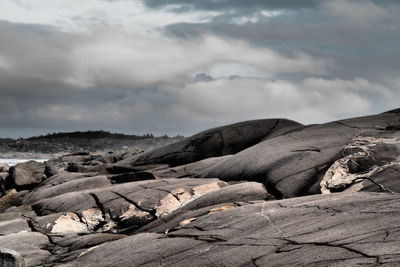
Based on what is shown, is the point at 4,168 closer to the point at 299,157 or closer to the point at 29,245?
the point at 29,245

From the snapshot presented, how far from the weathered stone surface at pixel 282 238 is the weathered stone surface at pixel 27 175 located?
1285 centimetres

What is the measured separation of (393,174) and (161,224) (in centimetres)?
434

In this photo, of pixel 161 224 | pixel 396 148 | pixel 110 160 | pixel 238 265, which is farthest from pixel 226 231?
pixel 110 160

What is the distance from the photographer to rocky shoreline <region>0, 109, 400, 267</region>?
6477mm

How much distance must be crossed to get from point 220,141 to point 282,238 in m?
13.9

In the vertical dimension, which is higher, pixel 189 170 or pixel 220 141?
pixel 220 141

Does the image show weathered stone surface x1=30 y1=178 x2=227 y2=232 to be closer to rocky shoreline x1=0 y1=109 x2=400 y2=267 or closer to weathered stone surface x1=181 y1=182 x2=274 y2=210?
rocky shoreline x1=0 y1=109 x2=400 y2=267

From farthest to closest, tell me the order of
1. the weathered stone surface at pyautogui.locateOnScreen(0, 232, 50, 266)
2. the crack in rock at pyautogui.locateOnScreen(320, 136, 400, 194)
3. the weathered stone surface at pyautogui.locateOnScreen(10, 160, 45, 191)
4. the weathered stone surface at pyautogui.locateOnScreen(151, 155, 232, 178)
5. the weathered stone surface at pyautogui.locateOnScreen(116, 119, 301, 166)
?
the weathered stone surface at pyautogui.locateOnScreen(10, 160, 45, 191)
the weathered stone surface at pyautogui.locateOnScreen(116, 119, 301, 166)
the weathered stone surface at pyautogui.locateOnScreen(151, 155, 232, 178)
the crack in rock at pyautogui.locateOnScreen(320, 136, 400, 194)
the weathered stone surface at pyautogui.locateOnScreen(0, 232, 50, 266)

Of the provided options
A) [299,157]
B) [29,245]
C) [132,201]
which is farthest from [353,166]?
[29,245]

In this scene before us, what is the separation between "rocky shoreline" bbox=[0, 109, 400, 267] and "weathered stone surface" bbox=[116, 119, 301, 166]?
140mm

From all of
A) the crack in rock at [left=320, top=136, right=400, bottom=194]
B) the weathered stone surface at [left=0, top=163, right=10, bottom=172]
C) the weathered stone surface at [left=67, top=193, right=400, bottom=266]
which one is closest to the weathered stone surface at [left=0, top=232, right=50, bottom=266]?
the weathered stone surface at [left=67, top=193, right=400, bottom=266]

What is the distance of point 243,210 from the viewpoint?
853cm

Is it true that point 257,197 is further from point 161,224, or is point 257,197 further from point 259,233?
point 259,233

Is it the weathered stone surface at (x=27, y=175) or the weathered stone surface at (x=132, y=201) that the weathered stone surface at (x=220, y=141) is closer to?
the weathered stone surface at (x=27, y=175)
